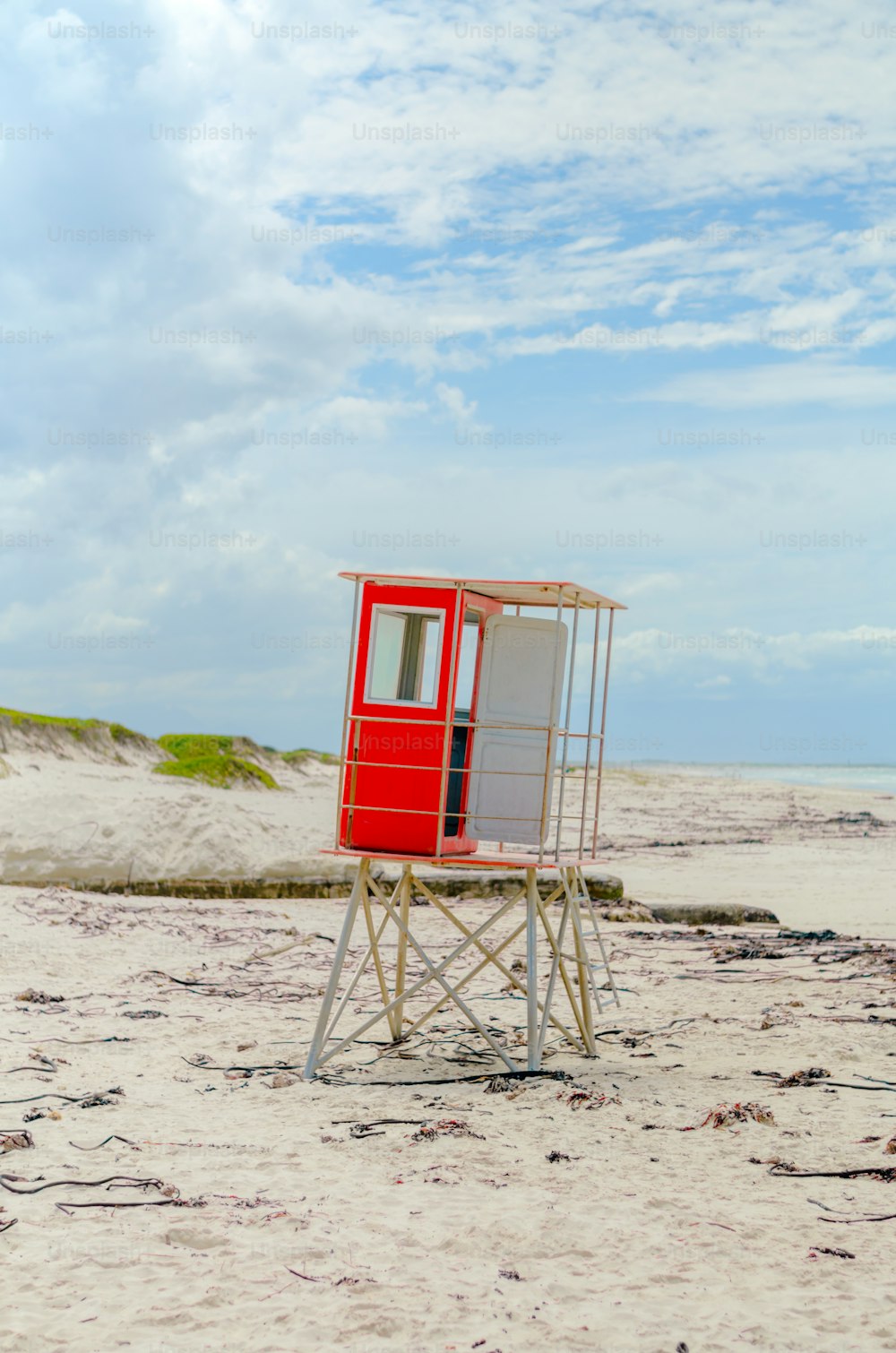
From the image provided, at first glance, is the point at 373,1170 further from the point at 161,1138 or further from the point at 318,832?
the point at 318,832

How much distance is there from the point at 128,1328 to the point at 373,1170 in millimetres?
2203

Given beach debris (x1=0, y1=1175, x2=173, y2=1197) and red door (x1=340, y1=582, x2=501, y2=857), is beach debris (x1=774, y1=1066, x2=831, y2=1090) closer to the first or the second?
red door (x1=340, y1=582, x2=501, y2=857)

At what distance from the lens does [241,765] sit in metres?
38.5

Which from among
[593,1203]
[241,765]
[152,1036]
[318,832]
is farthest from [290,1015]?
[241,765]

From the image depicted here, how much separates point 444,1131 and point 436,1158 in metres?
0.48

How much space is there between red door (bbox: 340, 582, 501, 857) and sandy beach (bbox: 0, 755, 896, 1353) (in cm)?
189

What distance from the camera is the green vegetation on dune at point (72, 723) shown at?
1455 inches

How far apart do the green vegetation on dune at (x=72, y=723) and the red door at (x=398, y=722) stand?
29351mm

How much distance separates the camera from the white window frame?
31.1 feet

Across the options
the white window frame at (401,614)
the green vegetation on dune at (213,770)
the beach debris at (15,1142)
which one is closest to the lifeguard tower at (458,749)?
the white window frame at (401,614)

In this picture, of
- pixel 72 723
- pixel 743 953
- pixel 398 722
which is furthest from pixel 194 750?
pixel 398 722

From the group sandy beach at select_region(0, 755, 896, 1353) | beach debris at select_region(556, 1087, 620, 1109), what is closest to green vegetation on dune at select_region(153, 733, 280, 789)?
sandy beach at select_region(0, 755, 896, 1353)

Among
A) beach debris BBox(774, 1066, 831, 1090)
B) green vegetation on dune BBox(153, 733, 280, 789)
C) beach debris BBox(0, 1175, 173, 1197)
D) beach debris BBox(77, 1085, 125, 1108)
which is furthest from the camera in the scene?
green vegetation on dune BBox(153, 733, 280, 789)

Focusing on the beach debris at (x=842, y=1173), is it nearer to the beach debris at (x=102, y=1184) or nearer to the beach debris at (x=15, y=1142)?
the beach debris at (x=102, y=1184)
